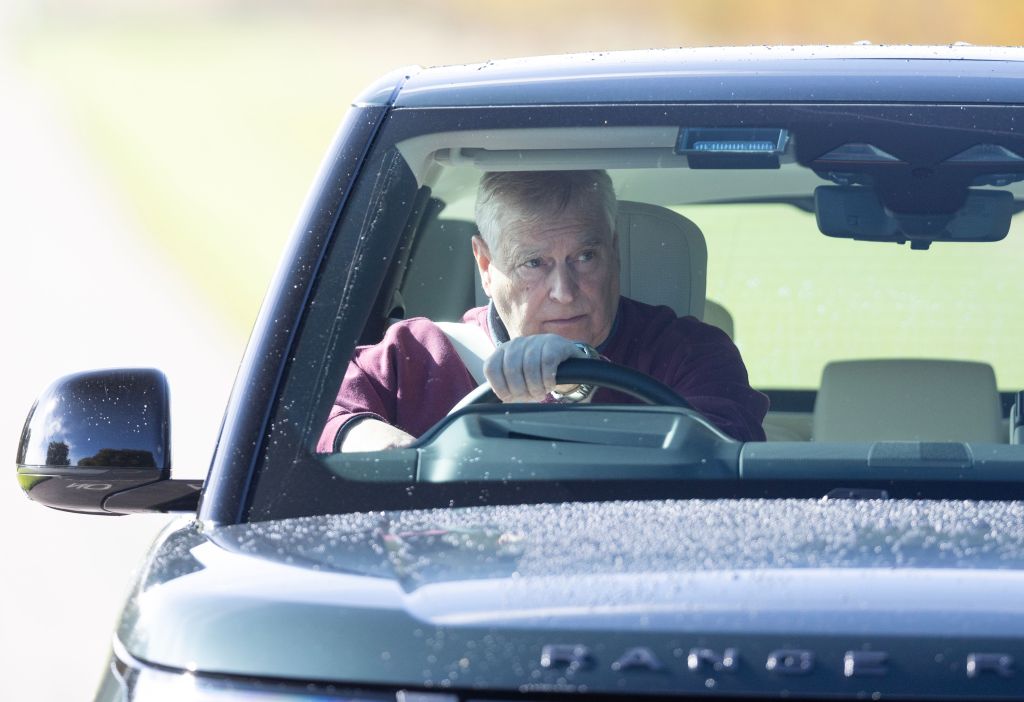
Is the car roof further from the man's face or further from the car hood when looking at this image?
the car hood

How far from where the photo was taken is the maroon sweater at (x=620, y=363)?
120 inches

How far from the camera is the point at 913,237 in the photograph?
10.5 ft

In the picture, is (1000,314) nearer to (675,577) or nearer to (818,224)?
(818,224)

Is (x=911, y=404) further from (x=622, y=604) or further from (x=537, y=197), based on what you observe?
(x=622, y=604)

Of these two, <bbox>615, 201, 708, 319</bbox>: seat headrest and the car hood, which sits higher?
<bbox>615, 201, 708, 319</bbox>: seat headrest

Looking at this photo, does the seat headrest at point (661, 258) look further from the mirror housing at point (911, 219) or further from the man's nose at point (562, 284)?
the mirror housing at point (911, 219)

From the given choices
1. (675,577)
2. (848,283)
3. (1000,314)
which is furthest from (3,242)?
(675,577)

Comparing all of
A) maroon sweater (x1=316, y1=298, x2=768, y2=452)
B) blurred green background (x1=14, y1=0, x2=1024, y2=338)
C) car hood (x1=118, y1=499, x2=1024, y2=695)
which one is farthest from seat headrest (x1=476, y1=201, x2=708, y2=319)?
blurred green background (x1=14, y1=0, x2=1024, y2=338)

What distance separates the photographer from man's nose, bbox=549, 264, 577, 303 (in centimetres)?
333

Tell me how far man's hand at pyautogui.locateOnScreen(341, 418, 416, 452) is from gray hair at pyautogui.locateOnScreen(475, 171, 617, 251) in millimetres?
478

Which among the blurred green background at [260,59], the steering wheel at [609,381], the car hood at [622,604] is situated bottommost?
the car hood at [622,604]

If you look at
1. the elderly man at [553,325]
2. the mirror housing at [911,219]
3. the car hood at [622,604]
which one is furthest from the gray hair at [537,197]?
the car hood at [622,604]

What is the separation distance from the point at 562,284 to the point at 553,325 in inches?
2.9

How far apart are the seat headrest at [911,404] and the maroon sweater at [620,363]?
159mm
